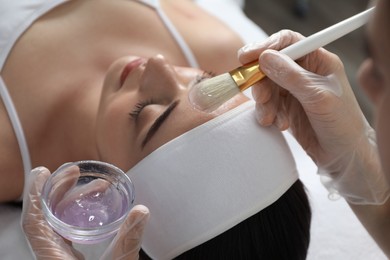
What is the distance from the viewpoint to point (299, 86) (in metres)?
1.07

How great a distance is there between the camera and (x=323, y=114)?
1.11 m

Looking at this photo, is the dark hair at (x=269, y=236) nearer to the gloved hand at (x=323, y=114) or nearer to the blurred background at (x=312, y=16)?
the gloved hand at (x=323, y=114)

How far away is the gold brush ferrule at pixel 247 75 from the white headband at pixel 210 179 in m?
0.11

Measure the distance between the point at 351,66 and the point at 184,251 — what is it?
1582 mm

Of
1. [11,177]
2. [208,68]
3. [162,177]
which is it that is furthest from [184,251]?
[208,68]

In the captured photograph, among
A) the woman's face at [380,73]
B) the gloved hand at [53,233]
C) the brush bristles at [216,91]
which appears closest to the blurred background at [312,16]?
the brush bristles at [216,91]

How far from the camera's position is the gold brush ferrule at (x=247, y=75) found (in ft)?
3.45

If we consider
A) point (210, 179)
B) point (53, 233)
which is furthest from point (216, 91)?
point (53, 233)

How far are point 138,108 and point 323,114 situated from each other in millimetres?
417

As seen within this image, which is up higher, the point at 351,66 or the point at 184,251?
the point at 184,251

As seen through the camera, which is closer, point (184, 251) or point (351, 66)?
point (184, 251)

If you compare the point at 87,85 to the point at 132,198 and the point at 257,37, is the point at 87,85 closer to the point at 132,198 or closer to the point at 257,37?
the point at 132,198

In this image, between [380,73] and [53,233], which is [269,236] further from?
[380,73]

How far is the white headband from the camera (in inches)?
43.5
